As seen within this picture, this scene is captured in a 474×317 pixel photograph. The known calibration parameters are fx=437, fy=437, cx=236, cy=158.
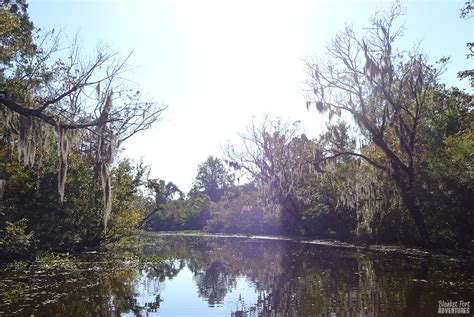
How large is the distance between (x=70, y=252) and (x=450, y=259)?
16567mm

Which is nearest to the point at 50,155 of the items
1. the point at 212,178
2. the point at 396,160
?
the point at 396,160

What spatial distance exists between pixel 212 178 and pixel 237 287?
86.1 meters

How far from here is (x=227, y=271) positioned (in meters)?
15.8

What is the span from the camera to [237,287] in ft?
40.0

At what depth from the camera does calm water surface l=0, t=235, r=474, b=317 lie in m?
9.02

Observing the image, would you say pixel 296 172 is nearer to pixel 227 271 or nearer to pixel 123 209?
pixel 123 209

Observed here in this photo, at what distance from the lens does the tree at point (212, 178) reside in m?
95.6

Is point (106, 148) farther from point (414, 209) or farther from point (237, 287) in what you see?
point (414, 209)

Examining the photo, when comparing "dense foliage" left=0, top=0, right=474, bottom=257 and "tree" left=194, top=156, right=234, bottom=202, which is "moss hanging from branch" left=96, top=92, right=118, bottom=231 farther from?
"tree" left=194, top=156, right=234, bottom=202

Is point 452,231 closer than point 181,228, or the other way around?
point 452,231

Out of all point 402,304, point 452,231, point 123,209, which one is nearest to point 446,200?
point 452,231

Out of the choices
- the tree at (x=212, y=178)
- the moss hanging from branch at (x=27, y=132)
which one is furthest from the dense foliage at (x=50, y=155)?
the tree at (x=212, y=178)

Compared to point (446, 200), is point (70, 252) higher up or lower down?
lower down

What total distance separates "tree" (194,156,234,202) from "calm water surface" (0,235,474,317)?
77.7 metres
